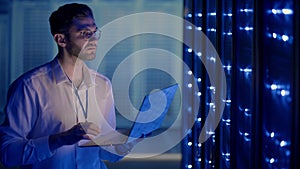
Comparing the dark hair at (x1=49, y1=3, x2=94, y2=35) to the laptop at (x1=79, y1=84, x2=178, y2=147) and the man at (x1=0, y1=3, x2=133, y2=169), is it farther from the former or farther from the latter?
the laptop at (x1=79, y1=84, x2=178, y2=147)

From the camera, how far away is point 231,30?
2014 mm

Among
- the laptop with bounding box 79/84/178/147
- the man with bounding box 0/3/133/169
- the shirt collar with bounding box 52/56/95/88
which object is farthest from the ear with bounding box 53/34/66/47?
the laptop with bounding box 79/84/178/147

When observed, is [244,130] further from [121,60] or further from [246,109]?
[121,60]

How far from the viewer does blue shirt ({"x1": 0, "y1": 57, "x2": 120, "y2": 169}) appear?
99.3 inches

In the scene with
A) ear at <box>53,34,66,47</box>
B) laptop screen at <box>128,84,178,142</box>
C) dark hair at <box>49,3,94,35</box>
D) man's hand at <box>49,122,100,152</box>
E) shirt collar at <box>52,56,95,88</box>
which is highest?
dark hair at <box>49,3,94,35</box>

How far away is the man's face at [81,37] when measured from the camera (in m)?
2.84

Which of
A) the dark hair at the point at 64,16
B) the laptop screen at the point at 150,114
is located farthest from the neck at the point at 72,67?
the laptop screen at the point at 150,114

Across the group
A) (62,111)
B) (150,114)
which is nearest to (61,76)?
(62,111)

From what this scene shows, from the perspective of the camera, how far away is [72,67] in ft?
9.09

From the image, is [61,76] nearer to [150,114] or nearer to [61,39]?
[61,39]

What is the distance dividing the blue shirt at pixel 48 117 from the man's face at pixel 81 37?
12 cm

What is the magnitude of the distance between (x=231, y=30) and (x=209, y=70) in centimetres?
49

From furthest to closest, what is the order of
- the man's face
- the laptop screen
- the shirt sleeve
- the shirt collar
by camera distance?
the man's face < the shirt collar < the shirt sleeve < the laptop screen

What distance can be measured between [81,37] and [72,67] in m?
0.22
